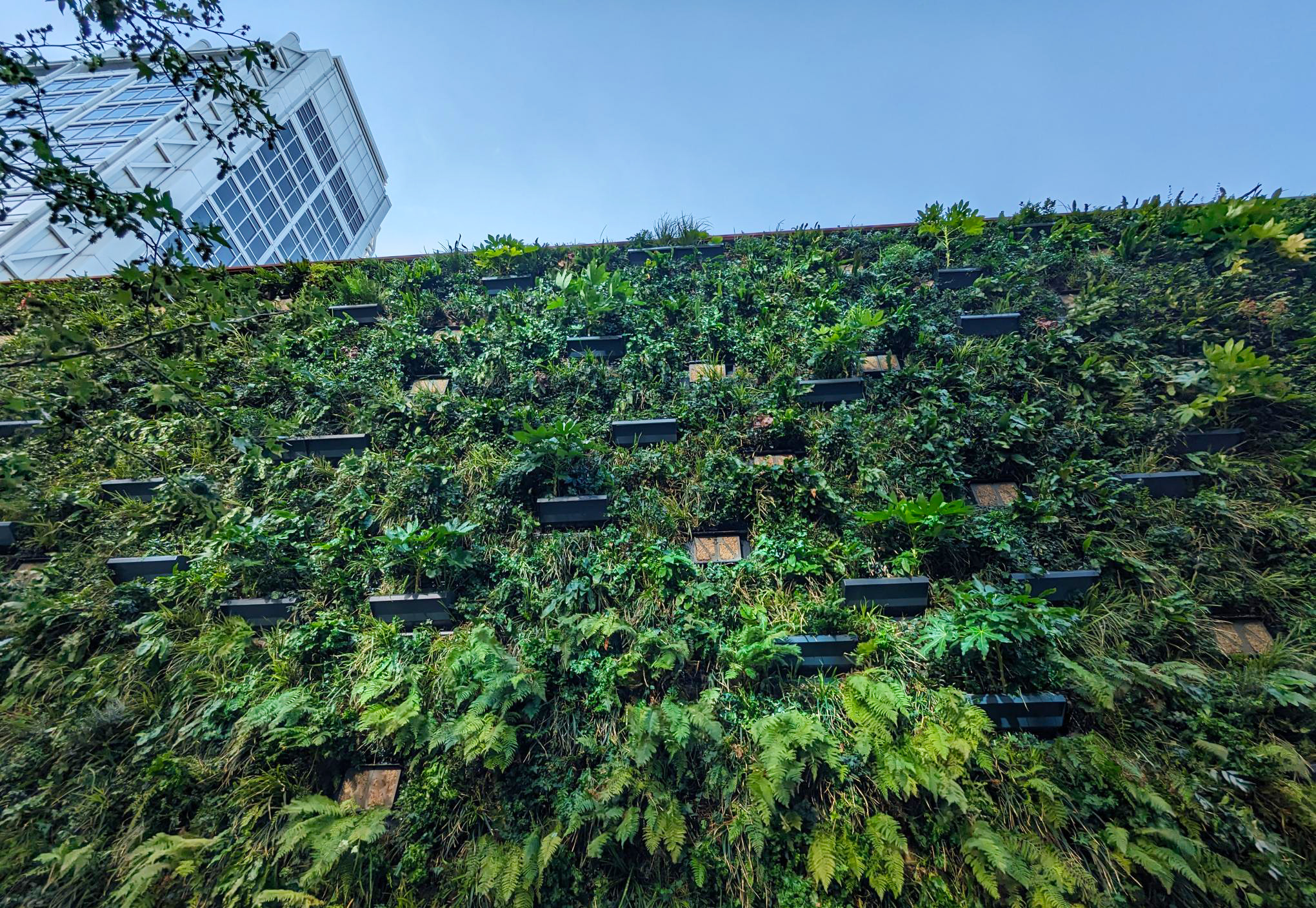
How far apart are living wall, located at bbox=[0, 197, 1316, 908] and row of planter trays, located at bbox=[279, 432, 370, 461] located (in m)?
0.18

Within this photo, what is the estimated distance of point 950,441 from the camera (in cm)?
438

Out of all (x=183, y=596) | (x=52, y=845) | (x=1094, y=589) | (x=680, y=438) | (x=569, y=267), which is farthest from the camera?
(x=569, y=267)

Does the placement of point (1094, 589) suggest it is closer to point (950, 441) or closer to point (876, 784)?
point (950, 441)

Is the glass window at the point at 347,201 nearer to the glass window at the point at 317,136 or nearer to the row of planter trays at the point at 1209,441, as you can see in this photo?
the glass window at the point at 317,136

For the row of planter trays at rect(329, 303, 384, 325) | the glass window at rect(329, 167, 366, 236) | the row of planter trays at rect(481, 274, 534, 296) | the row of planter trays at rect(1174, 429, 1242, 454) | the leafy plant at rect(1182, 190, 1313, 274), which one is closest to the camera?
the row of planter trays at rect(1174, 429, 1242, 454)

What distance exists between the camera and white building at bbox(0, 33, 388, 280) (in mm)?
19531

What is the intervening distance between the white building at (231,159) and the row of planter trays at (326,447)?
17.8 m

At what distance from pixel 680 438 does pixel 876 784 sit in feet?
9.78

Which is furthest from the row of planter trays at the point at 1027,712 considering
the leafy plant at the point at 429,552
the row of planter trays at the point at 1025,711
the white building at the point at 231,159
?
the white building at the point at 231,159

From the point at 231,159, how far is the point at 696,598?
3248 centimetres

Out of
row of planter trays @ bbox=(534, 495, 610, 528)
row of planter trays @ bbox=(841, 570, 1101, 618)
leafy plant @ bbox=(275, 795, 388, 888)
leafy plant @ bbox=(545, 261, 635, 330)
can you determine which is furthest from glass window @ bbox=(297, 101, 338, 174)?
row of planter trays @ bbox=(841, 570, 1101, 618)

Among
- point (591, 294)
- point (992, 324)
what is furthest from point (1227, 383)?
point (591, 294)

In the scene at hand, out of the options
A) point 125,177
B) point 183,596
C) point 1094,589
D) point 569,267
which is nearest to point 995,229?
point 1094,589

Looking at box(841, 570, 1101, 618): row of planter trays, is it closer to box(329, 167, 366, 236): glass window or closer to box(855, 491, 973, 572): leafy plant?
box(855, 491, 973, 572): leafy plant
